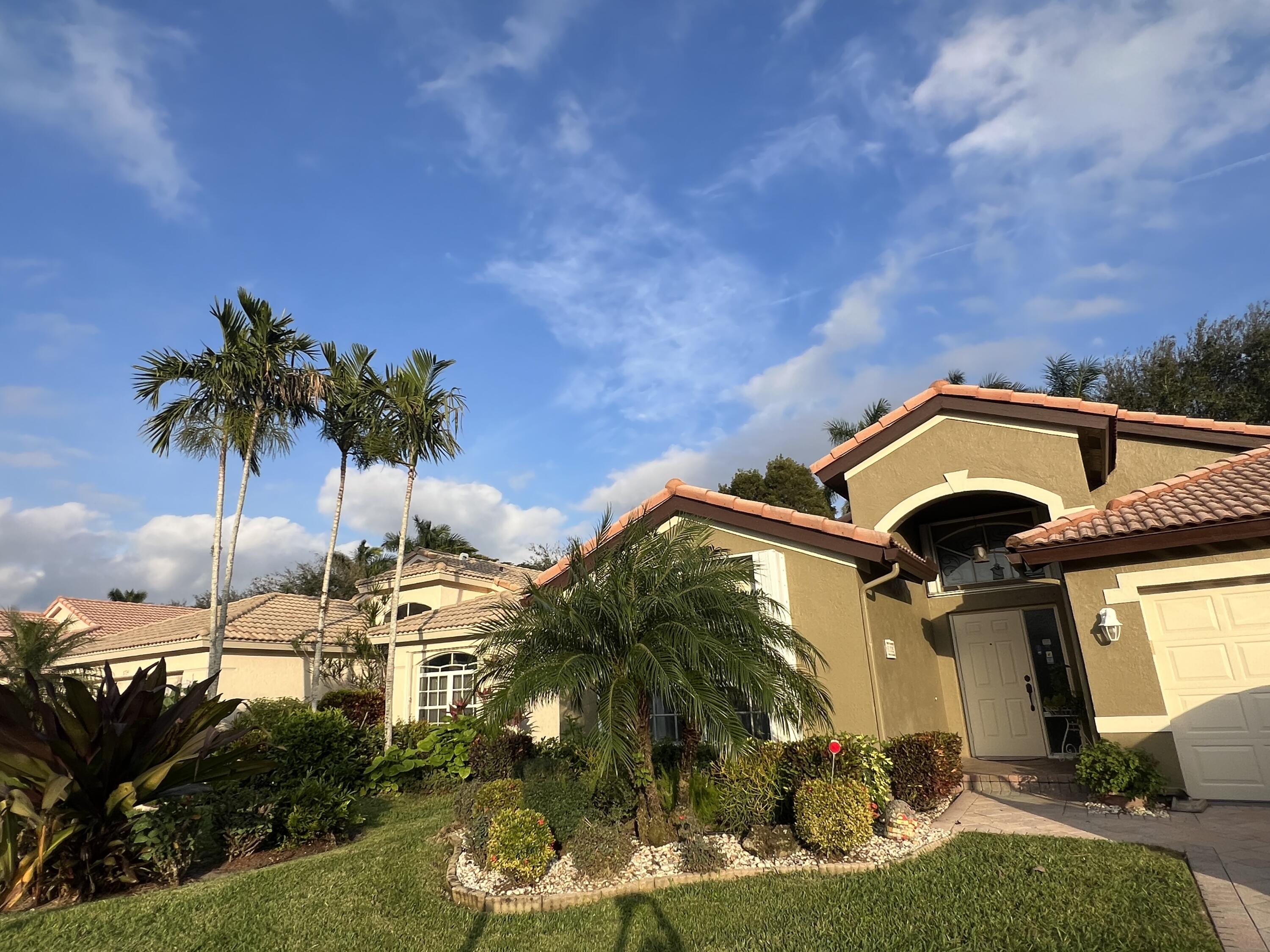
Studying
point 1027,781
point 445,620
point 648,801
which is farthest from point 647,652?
point 445,620

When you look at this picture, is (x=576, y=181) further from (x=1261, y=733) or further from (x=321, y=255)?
(x=1261, y=733)

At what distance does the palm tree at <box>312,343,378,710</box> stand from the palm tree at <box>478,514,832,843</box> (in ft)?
34.3

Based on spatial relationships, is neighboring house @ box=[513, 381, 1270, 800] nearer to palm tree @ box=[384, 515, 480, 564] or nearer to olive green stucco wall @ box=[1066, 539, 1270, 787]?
olive green stucco wall @ box=[1066, 539, 1270, 787]

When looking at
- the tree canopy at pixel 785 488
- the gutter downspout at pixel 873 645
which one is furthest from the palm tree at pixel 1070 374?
the gutter downspout at pixel 873 645

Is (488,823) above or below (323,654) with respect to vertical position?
below

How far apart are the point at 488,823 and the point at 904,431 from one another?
9370 millimetres

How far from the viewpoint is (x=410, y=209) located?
14.3 m

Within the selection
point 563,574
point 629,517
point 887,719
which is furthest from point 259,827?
point 887,719

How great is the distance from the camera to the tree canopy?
33906 mm

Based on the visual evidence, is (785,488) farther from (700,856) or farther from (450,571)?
(700,856)

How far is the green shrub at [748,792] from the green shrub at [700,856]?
52 cm

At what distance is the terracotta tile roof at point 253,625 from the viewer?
18.6m

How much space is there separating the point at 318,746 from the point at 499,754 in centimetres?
294

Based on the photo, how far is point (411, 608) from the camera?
21797mm
